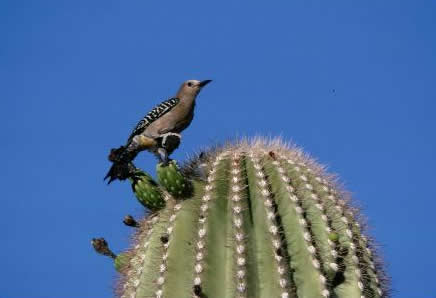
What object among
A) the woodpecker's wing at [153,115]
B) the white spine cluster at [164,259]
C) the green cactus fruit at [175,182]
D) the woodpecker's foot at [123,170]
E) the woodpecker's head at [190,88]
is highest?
the woodpecker's head at [190,88]

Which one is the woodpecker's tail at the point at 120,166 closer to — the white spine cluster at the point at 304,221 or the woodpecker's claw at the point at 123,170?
the woodpecker's claw at the point at 123,170

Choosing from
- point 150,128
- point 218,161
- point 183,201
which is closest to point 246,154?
point 218,161

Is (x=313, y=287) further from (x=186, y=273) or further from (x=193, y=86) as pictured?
(x=193, y=86)

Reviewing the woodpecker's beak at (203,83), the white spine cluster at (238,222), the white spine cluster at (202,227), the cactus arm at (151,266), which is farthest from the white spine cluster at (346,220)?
the woodpecker's beak at (203,83)

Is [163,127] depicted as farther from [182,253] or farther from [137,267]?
[182,253]

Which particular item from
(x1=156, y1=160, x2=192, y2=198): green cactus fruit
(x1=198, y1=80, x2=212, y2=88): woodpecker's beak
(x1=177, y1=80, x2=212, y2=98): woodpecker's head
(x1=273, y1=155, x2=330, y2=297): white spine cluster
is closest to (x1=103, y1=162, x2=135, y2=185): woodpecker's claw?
(x1=156, y1=160, x2=192, y2=198): green cactus fruit

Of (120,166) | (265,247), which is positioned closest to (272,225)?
(265,247)

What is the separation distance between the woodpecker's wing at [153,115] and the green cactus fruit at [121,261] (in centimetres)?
163

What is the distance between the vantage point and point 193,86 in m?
7.40

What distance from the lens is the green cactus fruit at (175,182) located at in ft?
16.2

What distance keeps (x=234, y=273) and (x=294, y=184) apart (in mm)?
884

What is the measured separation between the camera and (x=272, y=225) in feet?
15.1

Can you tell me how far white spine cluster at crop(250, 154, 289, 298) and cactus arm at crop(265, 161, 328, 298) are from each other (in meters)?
0.10

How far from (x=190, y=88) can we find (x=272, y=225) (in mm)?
2990
